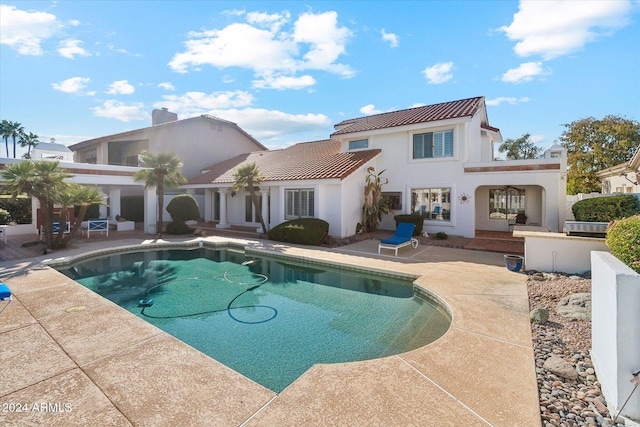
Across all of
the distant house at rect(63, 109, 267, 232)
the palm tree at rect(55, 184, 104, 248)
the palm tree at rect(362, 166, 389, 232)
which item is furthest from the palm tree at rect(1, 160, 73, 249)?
the palm tree at rect(362, 166, 389, 232)

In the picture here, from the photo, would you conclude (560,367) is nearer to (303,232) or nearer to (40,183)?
(303,232)

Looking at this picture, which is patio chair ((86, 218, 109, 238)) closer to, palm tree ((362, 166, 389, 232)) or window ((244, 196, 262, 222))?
window ((244, 196, 262, 222))

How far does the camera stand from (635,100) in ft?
86.0

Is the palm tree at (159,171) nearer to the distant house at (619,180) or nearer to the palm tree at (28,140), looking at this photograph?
the distant house at (619,180)

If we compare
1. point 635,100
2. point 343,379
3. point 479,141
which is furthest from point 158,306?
point 635,100

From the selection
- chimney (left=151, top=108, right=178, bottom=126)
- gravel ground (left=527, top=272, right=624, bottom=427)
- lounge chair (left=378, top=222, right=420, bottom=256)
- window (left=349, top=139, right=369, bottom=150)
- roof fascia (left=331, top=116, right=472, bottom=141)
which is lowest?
gravel ground (left=527, top=272, right=624, bottom=427)

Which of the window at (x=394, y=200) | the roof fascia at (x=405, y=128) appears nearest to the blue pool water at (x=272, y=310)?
the window at (x=394, y=200)

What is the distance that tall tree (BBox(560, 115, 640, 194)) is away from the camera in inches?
1125

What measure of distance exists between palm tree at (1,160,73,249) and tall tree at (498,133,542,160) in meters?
56.8

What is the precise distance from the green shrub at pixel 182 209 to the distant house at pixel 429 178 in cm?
236

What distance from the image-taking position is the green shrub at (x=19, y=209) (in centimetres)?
2228

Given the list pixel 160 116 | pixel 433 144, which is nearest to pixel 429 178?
pixel 433 144

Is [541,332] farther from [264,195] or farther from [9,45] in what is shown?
[9,45]

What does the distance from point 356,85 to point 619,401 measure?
20.9 meters
